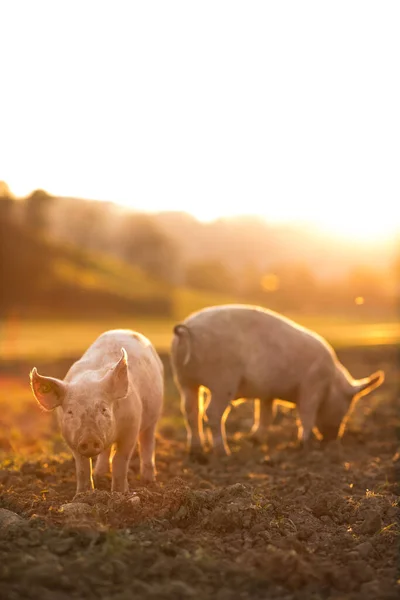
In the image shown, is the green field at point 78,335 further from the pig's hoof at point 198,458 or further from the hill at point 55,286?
the pig's hoof at point 198,458

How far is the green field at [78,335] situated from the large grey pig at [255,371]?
37.6 ft

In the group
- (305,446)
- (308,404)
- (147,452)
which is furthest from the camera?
(308,404)

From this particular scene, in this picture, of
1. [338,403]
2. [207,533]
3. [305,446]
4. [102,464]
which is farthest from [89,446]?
[338,403]

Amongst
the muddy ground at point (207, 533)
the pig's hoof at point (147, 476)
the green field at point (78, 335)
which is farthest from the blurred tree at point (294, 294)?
the pig's hoof at point (147, 476)

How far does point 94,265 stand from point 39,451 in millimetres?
56568

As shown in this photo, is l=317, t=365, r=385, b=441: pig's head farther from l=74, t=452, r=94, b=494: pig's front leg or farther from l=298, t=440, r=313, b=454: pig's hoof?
l=74, t=452, r=94, b=494: pig's front leg

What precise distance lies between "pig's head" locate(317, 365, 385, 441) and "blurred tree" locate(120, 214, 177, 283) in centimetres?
7789

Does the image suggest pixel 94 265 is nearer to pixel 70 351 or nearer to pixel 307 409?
A: pixel 70 351

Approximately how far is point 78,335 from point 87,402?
24.0 m

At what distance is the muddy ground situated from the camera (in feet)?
14.5

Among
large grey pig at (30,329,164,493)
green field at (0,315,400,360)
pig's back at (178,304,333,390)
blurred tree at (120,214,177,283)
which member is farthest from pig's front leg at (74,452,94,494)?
blurred tree at (120,214,177,283)

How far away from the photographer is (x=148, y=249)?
9162cm

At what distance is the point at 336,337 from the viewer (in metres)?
29.2

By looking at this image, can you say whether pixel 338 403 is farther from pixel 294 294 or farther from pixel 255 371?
pixel 294 294
